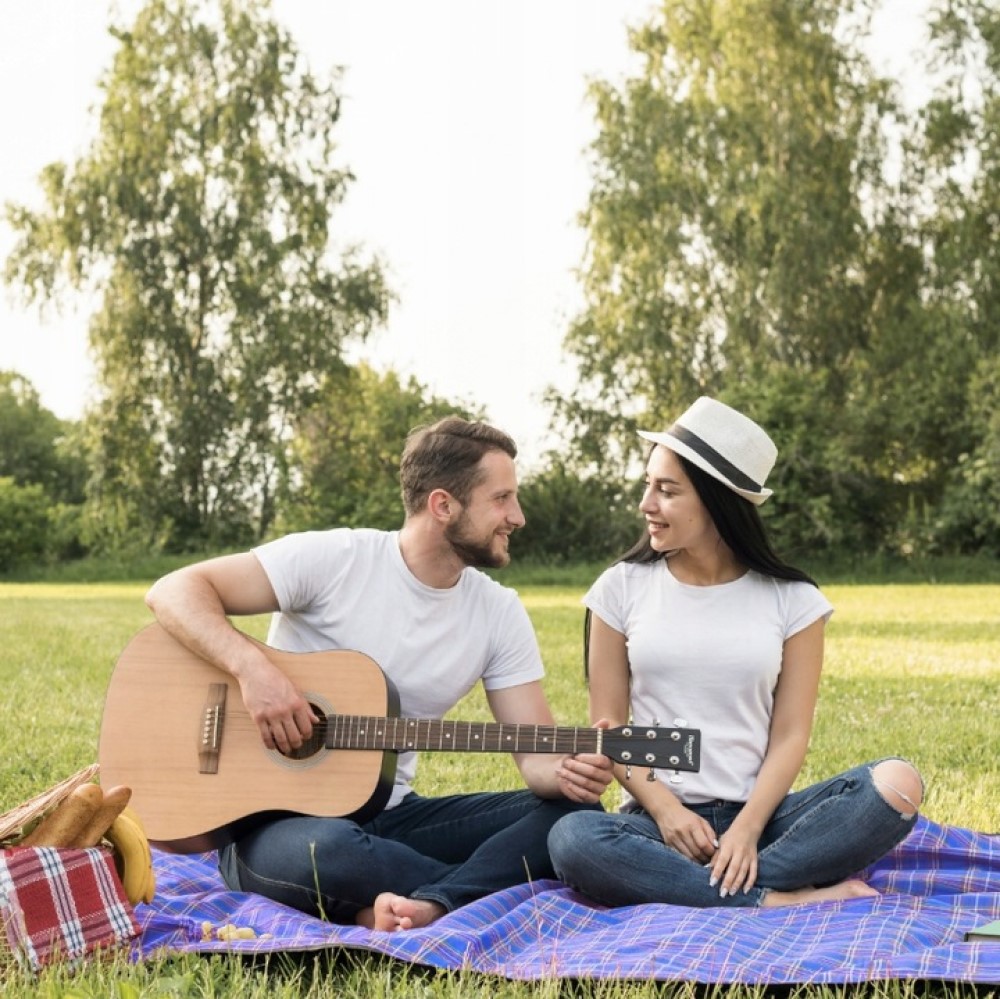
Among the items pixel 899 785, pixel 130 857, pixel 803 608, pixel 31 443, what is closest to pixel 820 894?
pixel 899 785

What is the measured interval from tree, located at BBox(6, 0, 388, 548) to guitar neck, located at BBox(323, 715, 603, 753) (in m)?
24.8

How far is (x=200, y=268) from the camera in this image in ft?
92.3

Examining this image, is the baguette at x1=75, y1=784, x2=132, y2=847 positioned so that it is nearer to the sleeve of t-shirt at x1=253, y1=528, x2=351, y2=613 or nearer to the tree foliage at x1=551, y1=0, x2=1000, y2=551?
the sleeve of t-shirt at x1=253, y1=528, x2=351, y2=613

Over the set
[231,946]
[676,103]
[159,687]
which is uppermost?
[676,103]

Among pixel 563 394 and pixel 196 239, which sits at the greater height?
pixel 196 239

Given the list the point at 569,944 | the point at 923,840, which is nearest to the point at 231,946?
the point at 569,944

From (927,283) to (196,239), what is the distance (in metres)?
14.0

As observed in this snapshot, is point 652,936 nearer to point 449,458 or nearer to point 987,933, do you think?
point 987,933

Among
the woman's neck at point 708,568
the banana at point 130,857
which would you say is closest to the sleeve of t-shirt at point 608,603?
the woman's neck at point 708,568

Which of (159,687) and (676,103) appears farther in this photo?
(676,103)

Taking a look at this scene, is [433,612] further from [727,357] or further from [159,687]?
[727,357]

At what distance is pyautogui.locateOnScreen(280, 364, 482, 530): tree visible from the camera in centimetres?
2727

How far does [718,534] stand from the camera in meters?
3.97

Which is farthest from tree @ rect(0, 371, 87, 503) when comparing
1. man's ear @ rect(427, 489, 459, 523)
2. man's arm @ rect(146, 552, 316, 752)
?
man's ear @ rect(427, 489, 459, 523)
